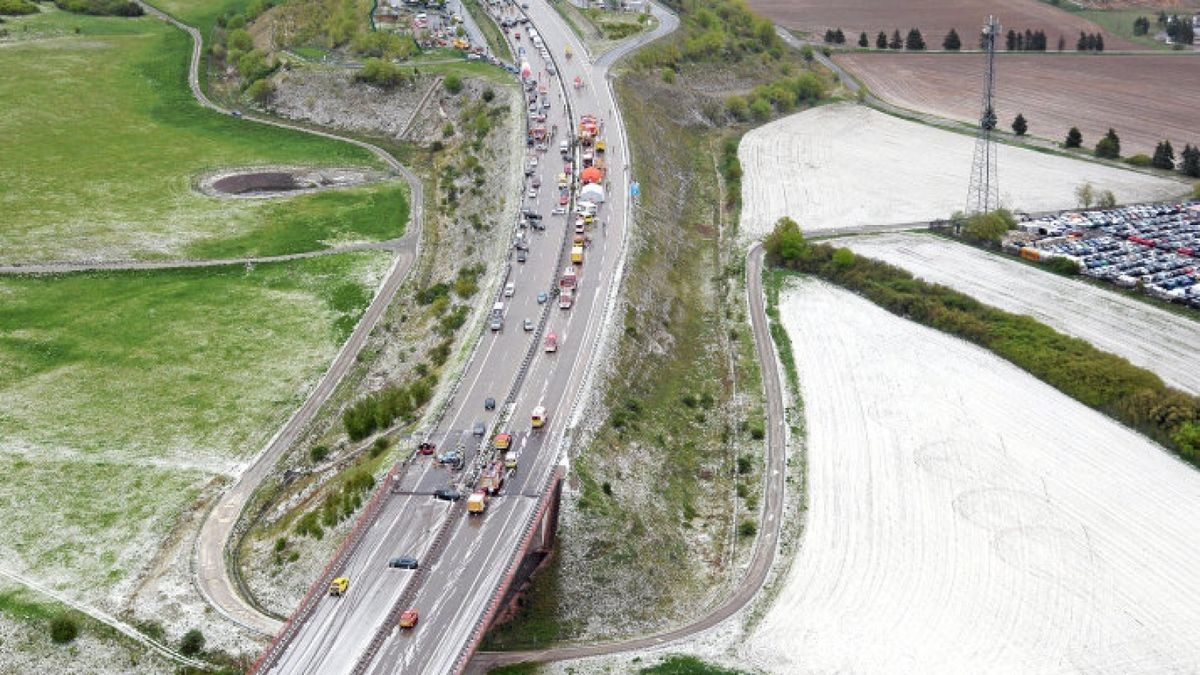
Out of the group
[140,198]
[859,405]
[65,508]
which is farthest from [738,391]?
[140,198]

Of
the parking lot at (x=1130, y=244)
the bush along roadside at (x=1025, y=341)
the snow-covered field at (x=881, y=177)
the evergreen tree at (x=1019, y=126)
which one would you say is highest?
the evergreen tree at (x=1019, y=126)

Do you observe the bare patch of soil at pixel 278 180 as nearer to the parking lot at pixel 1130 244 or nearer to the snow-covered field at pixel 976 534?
the snow-covered field at pixel 976 534

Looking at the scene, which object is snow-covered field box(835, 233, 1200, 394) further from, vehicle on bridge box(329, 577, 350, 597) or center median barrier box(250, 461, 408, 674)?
vehicle on bridge box(329, 577, 350, 597)

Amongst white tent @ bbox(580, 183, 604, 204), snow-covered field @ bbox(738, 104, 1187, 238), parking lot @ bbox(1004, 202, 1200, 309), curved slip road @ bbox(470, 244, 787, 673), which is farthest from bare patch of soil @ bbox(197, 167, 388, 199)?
parking lot @ bbox(1004, 202, 1200, 309)

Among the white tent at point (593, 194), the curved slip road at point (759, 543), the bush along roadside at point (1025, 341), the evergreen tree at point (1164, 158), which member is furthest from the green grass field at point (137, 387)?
the evergreen tree at point (1164, 158)

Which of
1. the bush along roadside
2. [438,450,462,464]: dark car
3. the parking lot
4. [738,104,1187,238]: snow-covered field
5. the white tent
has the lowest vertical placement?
the bush along roadside

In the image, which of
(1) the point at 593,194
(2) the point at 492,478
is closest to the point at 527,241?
(1) the point at 593,194
